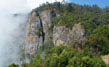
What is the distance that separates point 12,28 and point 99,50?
105m

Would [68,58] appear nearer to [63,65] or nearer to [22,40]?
[63,65]

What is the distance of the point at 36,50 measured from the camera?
10019cm

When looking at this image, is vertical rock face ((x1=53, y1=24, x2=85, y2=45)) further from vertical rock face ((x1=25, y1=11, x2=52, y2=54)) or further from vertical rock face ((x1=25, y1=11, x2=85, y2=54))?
vertical rock face ((x1=25, y1=11, x2=52, y2=54))

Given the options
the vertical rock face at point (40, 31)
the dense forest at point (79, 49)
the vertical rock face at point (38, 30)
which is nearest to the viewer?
the dense forest at point (79, 49)

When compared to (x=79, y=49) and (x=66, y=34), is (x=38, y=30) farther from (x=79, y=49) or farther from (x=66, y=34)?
(x=79, y=49)

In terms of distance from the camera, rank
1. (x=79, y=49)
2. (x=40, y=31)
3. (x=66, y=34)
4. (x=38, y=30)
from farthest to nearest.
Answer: (x=38, y=30), (x=40, y=31), (x=66, y=34), (x=79, y=49)

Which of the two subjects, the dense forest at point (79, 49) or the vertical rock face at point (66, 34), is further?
the vertical rock face at point (66, 34)

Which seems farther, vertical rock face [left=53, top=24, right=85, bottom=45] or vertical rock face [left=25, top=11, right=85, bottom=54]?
vertical rock face [left=25, top=11, right=85, bottom=54]

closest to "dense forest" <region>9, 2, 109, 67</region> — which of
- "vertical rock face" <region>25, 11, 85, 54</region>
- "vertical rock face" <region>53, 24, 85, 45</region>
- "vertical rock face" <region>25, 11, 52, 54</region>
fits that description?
"vertical rock face" <region>53, 24, 85, 45</region>

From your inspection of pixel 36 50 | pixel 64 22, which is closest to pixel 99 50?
pixel 64 22

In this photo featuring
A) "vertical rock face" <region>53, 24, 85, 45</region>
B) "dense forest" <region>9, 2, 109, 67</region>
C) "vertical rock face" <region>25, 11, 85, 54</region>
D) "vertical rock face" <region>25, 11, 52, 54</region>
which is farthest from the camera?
"vertical rock face" <region>25, 11, 52, 54</region>

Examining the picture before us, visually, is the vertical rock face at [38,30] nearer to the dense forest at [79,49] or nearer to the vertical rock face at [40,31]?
the vertical rock face at [40,31]

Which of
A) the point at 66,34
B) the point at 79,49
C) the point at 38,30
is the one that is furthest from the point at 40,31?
the point at 79,49

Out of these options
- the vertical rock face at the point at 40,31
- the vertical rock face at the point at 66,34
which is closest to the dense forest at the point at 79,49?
the vertical rock face at the point at 66,34
